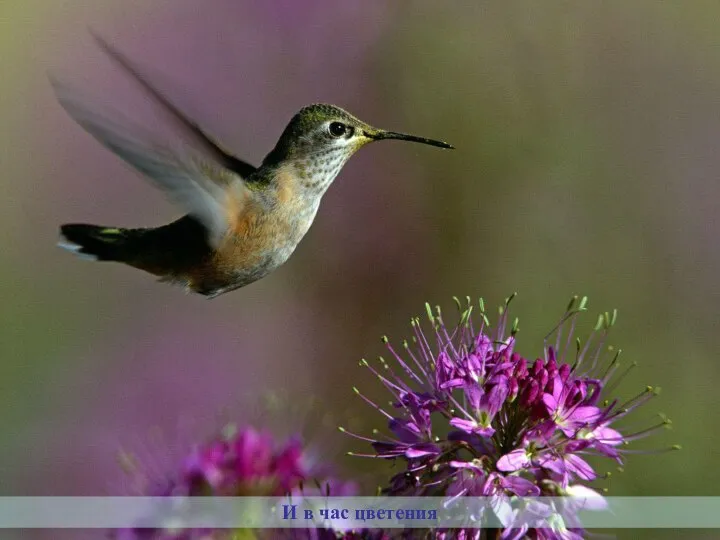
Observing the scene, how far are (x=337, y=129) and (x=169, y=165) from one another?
1.81 feet

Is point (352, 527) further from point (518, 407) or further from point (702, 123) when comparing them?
point (702, 123)

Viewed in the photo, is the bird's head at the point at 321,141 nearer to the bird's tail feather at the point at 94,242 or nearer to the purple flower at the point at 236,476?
the bird's tail feather at the point at 94,242

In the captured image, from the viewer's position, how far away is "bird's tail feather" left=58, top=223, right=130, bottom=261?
2.25 metres

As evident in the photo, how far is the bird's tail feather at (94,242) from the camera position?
2246mm

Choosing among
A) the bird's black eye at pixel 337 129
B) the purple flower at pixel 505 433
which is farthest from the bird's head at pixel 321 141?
the purple flower at pixel 505 433

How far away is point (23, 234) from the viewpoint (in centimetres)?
403

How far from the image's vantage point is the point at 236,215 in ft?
7.23

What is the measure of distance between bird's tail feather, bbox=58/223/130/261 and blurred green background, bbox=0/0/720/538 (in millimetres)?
1046

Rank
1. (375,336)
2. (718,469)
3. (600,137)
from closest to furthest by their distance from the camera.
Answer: (718,469), (375,336), (600,137)

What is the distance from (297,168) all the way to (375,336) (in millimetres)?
1403

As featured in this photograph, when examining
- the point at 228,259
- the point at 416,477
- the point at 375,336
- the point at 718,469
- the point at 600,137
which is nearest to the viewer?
the point at 416,477

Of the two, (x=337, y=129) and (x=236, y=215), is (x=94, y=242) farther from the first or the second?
(x=337, y=129)

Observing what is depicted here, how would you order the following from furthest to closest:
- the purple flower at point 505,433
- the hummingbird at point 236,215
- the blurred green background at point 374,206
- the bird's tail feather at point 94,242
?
the blurred green background at point 374,206 < the bird's tail feather at point 94,242 < the hummingbird at point 236,215 < the purple flower at point 505,433

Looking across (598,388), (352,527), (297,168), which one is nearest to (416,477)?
(352,527)
